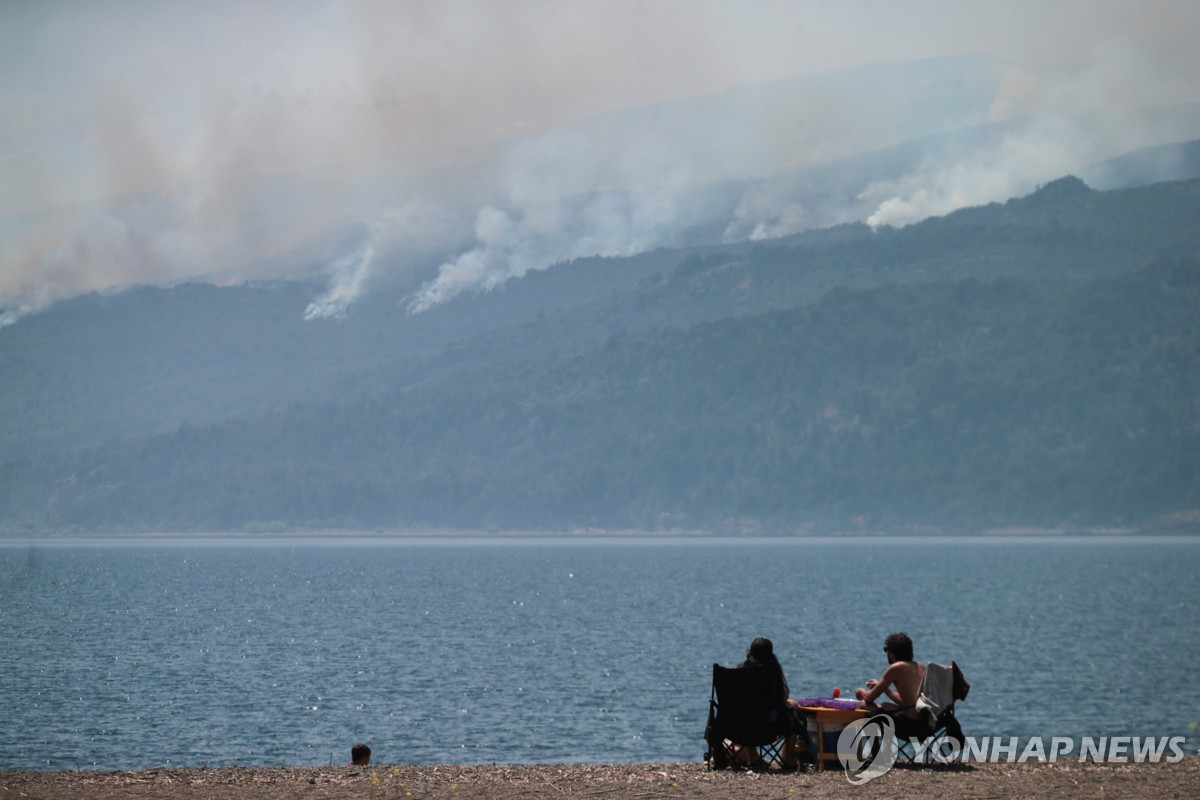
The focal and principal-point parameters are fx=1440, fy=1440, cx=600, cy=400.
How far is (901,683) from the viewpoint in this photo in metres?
18.5

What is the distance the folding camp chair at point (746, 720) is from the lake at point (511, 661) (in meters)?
15.1

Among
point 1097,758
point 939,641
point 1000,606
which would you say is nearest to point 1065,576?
point 1000,606

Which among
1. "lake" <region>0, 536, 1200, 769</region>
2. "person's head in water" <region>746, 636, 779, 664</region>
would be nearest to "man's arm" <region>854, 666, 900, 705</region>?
"person's head in water" <region>746, 636, 779, 664</region>

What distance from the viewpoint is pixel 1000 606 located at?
97.8m

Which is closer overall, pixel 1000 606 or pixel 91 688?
pixel 91 688

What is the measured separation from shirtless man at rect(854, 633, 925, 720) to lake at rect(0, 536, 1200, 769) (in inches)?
634

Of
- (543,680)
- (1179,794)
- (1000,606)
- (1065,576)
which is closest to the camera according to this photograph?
(1179,794)

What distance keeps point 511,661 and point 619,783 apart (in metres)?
41.7

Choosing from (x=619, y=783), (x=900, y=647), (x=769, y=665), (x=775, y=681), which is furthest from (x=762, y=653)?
(x=619, y=783)

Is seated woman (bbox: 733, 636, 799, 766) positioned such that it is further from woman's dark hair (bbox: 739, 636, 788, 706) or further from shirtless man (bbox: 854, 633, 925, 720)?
shirtless man (bbox: 854, 633, 925, 720)

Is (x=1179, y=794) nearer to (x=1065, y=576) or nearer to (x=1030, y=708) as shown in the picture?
(x=1030, y=708)

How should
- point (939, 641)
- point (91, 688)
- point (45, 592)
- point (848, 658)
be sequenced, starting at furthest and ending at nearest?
point (45, 592) → point (939, 641) → point (848, 658) → point (91, 688)

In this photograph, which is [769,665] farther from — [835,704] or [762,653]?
[835,704]

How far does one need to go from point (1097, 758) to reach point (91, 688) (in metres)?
37.2
